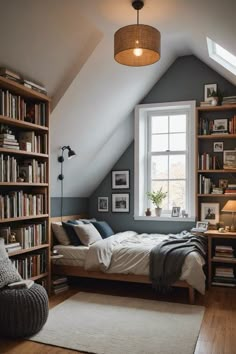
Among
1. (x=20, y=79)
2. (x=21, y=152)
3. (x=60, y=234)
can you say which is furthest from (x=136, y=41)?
(x=60, y=234)

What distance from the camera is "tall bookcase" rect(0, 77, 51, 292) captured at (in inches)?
127

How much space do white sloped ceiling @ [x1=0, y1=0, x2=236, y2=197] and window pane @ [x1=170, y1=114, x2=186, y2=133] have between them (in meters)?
0.62

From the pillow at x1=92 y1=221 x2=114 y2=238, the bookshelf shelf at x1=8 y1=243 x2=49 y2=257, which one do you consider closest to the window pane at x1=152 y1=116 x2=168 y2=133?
the pillow at x1=92 y1=221 x2=114 y2=238

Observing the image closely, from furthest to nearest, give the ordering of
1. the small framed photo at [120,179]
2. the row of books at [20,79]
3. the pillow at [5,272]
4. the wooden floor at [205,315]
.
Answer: the small framed photo at [120,179] < the row of books at [20,79] < the pillow at [5,272] < the wooden floor at [205,315]

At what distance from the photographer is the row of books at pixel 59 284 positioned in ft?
12.8

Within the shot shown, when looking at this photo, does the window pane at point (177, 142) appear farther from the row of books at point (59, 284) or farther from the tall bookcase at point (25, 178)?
the row of books at point (59, 284)

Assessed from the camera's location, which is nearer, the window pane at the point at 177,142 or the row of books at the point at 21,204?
the row of books at the point at 21,204

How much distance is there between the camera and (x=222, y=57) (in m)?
4.23

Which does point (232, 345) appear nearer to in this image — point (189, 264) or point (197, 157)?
point (189, 264)

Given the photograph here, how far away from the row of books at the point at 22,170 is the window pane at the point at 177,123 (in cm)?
236

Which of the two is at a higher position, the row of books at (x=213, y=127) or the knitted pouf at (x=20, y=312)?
the row of books at (x=213, y=127)

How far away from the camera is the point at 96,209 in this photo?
5.56m

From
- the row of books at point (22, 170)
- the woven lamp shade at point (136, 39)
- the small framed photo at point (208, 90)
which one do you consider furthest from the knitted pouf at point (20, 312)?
the small framed photo at point (208, 90)

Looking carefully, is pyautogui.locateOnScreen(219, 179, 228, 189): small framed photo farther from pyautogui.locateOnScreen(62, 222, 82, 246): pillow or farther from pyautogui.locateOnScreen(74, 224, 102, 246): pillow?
pyautogui.locateOnScreen(62, 222, 82, 246): pillow
